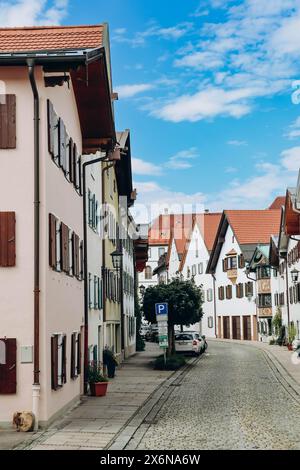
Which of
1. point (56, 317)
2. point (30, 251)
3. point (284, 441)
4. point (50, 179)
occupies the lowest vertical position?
point (284, 441)

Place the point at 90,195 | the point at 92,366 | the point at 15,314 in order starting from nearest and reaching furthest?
the point at 15,314 → the point at 92,366 → the point at 90,195

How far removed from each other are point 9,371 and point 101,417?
323 centimetres

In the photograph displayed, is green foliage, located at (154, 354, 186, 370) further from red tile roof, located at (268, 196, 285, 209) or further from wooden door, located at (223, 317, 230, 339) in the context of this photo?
red tile roof, located at (268, 196, 285, 209)

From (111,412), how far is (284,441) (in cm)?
583

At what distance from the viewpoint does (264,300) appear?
2400 inches

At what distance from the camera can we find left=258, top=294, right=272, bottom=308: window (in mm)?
60500

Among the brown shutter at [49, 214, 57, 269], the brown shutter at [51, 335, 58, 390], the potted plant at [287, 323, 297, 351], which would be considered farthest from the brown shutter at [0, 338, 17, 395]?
the potted plant at [287, 323, 297, 351]

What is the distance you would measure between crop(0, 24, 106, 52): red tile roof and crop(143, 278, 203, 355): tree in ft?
70.8

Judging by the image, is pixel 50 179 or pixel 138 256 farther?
pixel 138 256

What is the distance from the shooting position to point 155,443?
13.9 m

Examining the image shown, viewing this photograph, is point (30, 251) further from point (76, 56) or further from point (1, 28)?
point (1, 28)

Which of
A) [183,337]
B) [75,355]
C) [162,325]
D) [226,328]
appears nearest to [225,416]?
[75,355]

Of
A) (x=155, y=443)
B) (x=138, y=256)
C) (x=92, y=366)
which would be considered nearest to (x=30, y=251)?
(x=155, y=443)

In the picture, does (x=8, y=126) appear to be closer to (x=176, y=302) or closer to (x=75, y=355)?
(x=75, y=355)
